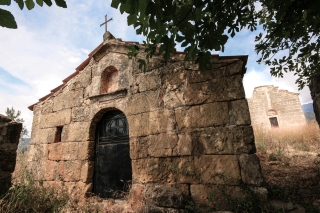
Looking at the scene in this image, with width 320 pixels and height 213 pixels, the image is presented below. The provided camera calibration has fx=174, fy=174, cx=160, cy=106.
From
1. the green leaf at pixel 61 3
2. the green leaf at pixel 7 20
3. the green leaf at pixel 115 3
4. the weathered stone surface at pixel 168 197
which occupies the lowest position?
the weathered stone surface at pixel 168 197

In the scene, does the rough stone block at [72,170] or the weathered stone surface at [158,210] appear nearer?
the weathered stone surface at [158,210]

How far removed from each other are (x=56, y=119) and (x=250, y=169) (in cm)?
478

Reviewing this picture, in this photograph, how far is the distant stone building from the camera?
15742 millimetres

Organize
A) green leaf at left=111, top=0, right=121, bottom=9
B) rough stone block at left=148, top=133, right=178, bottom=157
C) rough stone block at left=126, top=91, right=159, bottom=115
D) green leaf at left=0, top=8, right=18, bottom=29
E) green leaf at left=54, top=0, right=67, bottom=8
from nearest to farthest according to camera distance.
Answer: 1. green leaf at left=0, top=8, right=18, bottom=29
2. green leaf at left=54, top=0, right=67, bottom=8
3. green leaf at left=111, top=0, right=121, bottom=9
4. rough stone block at left=148, top=133, right=178, bottom=157
5. rough stone block at left=126, top=91, right=159, bottom=115

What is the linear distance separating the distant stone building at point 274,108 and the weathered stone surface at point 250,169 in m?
14.8

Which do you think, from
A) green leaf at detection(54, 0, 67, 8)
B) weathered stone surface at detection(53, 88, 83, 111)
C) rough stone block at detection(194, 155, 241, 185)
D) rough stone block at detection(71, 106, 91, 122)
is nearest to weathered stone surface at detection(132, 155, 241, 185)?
rough stone block at detection(194, 155, 241, 185)

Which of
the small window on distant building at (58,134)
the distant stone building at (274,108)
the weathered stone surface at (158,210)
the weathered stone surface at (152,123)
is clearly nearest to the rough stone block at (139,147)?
the weathered stone surface at (152,123)

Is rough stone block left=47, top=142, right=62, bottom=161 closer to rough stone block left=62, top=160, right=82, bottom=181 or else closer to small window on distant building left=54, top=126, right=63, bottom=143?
small window on distant building left=54, top=126, right=63, bottom=143

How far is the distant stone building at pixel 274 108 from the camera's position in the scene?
1574 cm

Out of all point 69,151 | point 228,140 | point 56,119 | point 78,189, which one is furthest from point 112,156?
point 228,140

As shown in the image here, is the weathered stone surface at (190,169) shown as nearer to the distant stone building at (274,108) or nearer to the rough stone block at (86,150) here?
the rough stone block at (86,150)

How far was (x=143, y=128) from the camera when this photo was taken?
3.59 meters

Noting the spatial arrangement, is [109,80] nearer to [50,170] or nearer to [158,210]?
[50,170]

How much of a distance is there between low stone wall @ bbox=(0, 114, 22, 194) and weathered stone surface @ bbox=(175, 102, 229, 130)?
273cm
